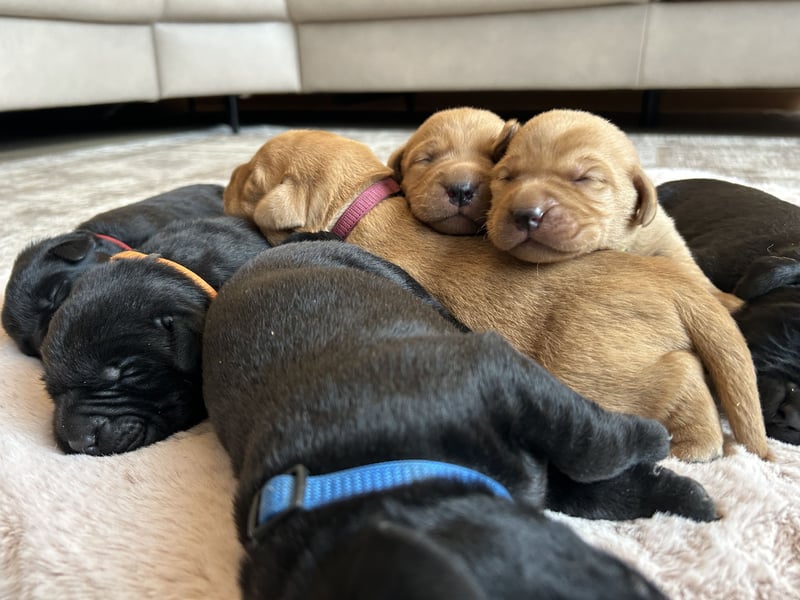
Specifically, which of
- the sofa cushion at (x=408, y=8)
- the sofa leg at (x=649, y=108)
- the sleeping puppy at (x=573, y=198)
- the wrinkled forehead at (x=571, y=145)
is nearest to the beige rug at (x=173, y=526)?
the sleeping puppy at (x=573, y=198)

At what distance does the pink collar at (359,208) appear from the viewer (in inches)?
89.5

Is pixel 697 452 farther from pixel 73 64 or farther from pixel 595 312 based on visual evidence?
pixel 73 64

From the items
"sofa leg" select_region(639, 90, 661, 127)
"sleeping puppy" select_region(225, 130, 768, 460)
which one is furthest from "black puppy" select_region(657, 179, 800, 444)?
"sofa leg" select_region(639, 90, 661, 127)

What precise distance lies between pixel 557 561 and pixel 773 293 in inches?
49.4

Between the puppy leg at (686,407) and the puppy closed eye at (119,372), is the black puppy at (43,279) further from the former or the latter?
the puppy leg at (686,407)

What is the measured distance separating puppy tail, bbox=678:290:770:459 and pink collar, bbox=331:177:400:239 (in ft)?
3.41

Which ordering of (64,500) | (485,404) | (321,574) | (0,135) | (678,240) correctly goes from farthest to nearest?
(0,135), (678,240), (64,500), (485,404), (321,574)

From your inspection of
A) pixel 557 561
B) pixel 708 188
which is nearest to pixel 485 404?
pixel 557 561

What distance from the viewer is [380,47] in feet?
19.4

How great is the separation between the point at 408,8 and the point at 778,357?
15.6ft

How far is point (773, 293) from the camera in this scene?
5.79 ft

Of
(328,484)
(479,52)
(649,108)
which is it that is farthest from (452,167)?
(649,108)

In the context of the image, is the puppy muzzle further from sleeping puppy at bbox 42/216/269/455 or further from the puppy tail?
the puppy tail

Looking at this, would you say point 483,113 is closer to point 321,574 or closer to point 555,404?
point 555,404
